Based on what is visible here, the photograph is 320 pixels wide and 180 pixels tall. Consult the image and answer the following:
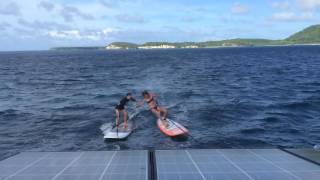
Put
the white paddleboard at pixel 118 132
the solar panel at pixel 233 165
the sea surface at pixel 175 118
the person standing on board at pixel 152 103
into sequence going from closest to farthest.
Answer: the solar panel at pixel 233 165 → the white paddleboard at pixel 118 132 → the sea surface at pixel 175 118 → the person standing on board at pixel 152 103

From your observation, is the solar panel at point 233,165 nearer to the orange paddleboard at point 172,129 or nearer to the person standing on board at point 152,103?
the orange paddleboard at point 172,129

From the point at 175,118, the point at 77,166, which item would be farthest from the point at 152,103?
the point at 77,166

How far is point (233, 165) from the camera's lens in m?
11.2

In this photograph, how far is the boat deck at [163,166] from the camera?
10.2m

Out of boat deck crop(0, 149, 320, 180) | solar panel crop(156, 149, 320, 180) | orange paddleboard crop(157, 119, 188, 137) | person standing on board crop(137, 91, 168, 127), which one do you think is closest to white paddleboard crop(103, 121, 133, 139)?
person standing on board crop(137, 91, 168, 127)

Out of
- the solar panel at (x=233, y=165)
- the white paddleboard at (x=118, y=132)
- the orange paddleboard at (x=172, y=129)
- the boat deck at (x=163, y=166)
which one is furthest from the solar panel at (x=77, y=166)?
the orange paddleboard at (x=172, y=129)

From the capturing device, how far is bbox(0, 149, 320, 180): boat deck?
33.5ft

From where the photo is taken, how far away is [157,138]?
26641 millimetres

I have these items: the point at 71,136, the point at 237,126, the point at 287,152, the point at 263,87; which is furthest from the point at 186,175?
the point at 263,87

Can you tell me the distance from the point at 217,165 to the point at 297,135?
61.4ft

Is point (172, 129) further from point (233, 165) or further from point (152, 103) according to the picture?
point (233, 165)

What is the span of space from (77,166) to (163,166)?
7.00 feet

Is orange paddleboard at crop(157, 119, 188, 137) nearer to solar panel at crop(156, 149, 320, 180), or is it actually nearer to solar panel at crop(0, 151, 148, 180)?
solar panel at crop(156, 149, 320, 180)

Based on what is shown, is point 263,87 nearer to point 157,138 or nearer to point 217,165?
point 157,138
